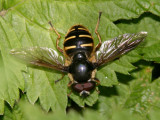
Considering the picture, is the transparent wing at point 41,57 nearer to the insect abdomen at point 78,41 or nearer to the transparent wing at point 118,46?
the insect abdomen at point 78,41

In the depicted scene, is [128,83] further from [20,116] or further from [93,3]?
[20,116]

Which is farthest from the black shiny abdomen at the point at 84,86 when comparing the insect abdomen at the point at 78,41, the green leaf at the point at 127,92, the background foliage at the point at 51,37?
the green leaf at the point at 127,92

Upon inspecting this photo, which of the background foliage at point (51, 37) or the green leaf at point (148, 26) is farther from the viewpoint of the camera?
the green leaf at point (148, 26)

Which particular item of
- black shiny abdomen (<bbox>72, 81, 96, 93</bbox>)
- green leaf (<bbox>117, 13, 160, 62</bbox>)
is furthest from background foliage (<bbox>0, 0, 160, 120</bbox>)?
black shiny abdomen (<bbox>72, 81, 96, 93</bbox>)

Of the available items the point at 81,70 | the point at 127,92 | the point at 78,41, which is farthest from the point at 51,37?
the point at 127,92

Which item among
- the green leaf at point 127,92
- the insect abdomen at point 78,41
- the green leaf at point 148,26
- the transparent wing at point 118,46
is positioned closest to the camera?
the insect abdomen at point 78,41

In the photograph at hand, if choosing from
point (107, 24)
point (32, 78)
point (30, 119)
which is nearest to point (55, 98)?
point (32, 78)

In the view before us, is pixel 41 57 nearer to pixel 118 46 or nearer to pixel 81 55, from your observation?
pixel 81 55
